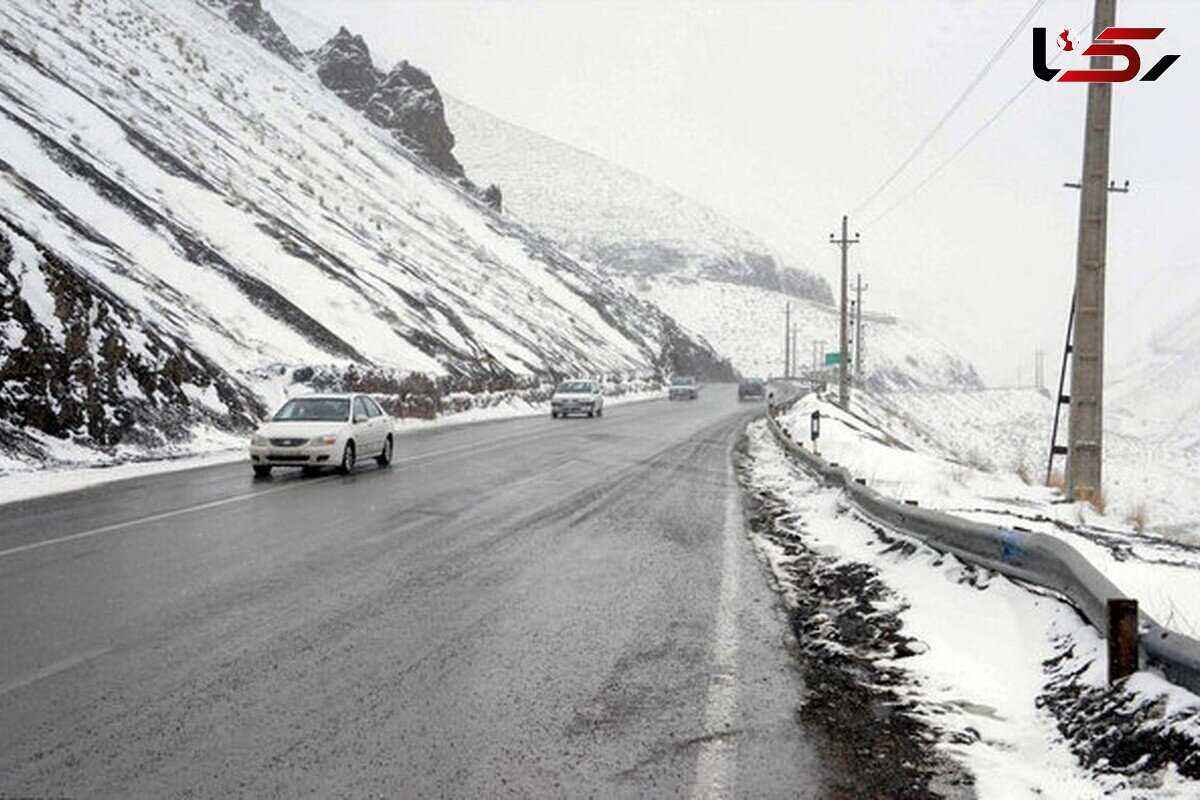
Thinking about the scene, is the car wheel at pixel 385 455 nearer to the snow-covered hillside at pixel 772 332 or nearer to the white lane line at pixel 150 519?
the white lane line at pixel 150 519

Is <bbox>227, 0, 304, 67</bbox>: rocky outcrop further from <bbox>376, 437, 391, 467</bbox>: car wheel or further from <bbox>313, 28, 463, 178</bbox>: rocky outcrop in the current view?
<bbox>376, 437, 391, 467</bbox>: car wheel

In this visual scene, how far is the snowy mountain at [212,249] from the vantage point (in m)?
20.8

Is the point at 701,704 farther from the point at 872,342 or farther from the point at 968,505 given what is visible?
the point at 872,342

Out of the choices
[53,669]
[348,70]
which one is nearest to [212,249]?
[53,669]

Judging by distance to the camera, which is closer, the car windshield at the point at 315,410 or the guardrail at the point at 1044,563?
the guardrail at the point at 1044,563

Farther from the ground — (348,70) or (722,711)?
(348,70)

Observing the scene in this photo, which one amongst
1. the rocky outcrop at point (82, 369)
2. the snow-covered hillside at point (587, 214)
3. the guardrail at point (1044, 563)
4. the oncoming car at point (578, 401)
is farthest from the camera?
the snow-covered hillside at point (587, 214)

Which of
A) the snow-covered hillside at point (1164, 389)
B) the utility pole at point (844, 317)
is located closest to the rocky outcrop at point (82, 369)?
the utility pole at point (844, 317)

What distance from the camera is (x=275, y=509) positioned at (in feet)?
40.3

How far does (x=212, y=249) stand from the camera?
3544 cm

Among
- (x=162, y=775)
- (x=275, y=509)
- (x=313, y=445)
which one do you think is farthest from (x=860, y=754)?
(x=313, y=445)

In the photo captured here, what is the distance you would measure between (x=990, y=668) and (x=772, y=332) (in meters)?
157

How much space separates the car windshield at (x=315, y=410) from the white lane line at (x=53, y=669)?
12105mm

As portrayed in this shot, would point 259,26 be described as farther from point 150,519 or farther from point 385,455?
point 150,519
